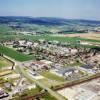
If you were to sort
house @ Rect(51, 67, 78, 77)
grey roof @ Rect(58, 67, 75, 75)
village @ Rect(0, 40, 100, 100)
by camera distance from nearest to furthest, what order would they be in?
village @ Rect(0, 40, 100, 100) < house @ Rect(51, 67, 78, 77) < grey roof @ Rect(58, 67, 75, 75)

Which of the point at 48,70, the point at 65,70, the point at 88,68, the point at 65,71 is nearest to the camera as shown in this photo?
the point at 65,71

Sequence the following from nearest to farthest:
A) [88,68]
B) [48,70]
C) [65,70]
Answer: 1. [65,70]
2. [48,70]
3. [88,68]

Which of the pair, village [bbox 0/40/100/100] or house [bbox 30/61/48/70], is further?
house [bbox 30/61/48/70]

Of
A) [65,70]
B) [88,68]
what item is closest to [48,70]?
[65,70]

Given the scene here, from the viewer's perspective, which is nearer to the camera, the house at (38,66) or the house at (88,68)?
the house at (88,68)

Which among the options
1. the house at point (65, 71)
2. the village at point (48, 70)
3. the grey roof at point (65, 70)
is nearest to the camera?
the village at point (48, 70)

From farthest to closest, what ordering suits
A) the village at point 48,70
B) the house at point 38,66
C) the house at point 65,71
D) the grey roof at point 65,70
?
the house at point 38,66
the grey roof at point 65,70
the house at point 65,71
the village at point 48,70

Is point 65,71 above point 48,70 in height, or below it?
above

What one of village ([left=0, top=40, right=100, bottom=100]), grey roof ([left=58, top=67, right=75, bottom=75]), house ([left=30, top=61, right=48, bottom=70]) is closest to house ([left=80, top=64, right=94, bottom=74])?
village ([left=0, top=40, right=100, bottom=100])

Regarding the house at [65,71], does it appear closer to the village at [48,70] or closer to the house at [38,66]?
the village at [48,70]

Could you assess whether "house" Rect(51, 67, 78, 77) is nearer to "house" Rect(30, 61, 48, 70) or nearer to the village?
the village

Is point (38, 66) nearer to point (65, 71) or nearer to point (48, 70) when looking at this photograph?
point (48, 70)

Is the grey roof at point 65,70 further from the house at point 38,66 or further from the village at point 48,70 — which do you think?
the house at point 38,66

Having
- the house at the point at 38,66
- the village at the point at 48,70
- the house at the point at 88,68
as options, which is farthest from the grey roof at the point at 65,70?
the house at the point at 38,66
